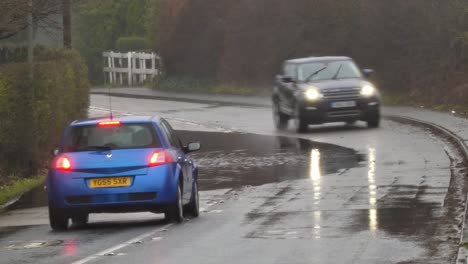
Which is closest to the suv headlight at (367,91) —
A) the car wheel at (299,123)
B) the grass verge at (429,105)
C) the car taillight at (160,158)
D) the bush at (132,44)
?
the car wheel at (299,123)

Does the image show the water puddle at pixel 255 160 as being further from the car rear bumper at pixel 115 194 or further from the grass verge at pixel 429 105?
the grass verge at pixel 429 105

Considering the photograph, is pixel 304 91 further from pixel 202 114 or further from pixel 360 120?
pixel 202 114

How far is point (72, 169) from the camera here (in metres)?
16.2

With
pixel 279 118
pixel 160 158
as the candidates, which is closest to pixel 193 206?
pixel 160 158

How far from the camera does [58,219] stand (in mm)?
16516

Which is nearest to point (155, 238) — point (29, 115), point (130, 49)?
point (29, 115)

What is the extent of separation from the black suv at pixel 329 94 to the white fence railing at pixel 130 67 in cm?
2746

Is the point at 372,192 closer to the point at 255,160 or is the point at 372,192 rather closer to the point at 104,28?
the point at 255,160

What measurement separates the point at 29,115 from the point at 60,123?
270cm

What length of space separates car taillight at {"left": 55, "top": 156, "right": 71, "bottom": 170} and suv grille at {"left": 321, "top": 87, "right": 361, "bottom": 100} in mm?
16491

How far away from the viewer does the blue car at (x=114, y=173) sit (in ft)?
53.1

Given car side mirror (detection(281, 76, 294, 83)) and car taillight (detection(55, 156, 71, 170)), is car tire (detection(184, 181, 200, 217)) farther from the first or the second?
car side mirror (detection(281, 76, 294, 83))

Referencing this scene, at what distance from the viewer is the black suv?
32281 millimetres

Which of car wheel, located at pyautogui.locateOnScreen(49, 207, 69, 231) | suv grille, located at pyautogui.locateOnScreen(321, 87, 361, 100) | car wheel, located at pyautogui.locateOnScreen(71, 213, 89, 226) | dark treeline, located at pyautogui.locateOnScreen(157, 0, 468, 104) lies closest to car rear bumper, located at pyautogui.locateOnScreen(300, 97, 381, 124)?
suv grille, located at pyautogui.locateOnScreen(321, 87, 361, 100)
